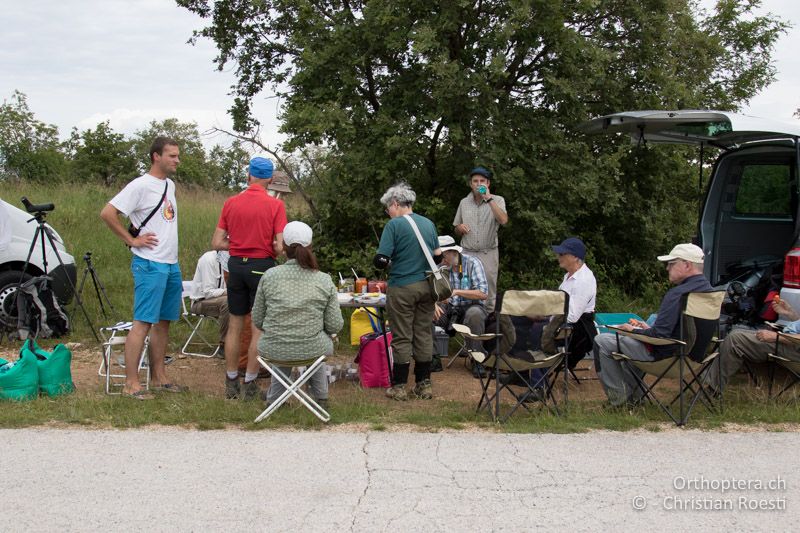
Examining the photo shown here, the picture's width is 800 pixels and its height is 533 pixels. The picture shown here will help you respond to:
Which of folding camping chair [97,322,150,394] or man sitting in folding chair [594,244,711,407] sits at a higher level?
man sitting in folding chair [594,244,711,407]

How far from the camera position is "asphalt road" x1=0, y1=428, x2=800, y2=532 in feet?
12.4

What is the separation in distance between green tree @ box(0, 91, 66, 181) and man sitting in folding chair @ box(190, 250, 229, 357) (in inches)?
451

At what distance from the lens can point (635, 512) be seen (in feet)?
12.8

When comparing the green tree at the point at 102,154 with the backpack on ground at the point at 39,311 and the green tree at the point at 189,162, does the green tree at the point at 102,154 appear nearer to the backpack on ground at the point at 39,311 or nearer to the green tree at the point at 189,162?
the green tree at the point at 189,162

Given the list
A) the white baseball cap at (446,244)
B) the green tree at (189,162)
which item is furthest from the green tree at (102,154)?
the white baseball cap at (446,244)

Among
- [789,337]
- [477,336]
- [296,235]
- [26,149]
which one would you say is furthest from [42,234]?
[26,149]

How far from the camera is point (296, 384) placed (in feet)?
17.6

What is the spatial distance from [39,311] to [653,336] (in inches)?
256

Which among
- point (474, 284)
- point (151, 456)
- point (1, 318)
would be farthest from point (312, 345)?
point (1, 318)

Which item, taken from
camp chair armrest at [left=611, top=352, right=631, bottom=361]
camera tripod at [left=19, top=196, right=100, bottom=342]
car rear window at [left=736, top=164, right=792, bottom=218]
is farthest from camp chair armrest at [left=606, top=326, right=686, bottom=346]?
camera tripod at [left=19, top=196, right=100, bottom=342]

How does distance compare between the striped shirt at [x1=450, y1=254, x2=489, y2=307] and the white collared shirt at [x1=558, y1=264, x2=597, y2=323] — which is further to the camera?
the striped shirt at [x1=450, y1=254, x2=489, y2=307]

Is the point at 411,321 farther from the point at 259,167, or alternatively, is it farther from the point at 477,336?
the point at 259,167

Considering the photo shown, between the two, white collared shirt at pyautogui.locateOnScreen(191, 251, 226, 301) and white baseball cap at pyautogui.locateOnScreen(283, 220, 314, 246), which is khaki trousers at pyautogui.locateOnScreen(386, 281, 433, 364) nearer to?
white baseball cap at pyautogui.locateOnScreen(283, 220, 314, 246)

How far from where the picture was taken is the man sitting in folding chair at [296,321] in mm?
5457
